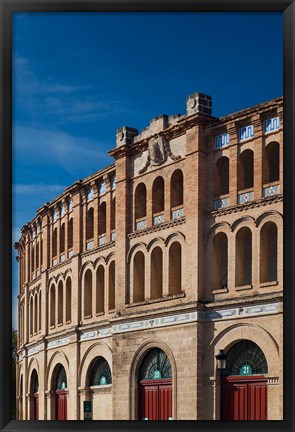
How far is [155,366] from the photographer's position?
16953 mm

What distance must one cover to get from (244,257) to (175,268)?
1.52m

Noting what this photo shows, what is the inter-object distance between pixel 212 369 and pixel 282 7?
7537mm

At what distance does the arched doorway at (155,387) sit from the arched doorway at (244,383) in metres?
1.42

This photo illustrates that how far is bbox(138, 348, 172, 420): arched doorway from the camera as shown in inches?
640

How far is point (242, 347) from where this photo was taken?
15.3 m

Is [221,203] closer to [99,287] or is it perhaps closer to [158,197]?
[158,197]

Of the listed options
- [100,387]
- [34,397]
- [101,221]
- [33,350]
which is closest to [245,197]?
[101,221]

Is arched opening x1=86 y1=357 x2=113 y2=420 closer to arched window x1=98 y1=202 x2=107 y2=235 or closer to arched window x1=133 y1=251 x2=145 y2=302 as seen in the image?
arched window x1=133 y1=251 x2=145 y2=302

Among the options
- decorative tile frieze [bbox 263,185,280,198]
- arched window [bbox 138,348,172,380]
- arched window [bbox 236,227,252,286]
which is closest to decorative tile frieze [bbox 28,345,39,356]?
arched window [bbox 138,348,172,380]

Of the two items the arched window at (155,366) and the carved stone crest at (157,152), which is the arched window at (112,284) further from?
the carved stone crest at (157,152)

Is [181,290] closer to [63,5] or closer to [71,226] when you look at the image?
[71,226]

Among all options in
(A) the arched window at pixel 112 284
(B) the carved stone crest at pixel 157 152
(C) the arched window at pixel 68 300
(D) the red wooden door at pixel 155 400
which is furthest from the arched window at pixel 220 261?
(C) the arched window at pixel 68 300

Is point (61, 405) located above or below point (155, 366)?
below

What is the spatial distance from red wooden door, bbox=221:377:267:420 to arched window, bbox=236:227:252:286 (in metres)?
1.63
